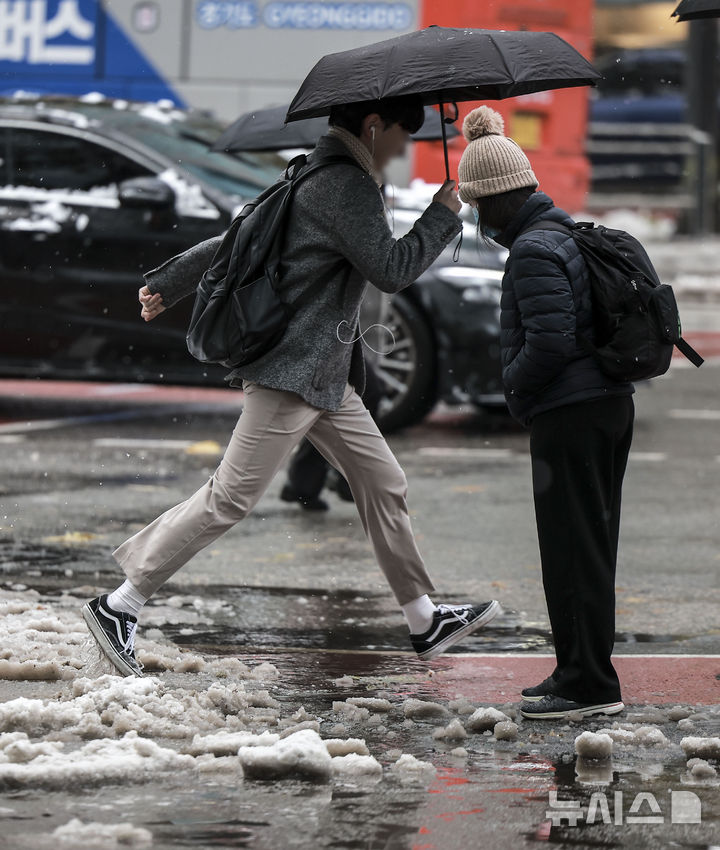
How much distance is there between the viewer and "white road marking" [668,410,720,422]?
→ 11.5 m

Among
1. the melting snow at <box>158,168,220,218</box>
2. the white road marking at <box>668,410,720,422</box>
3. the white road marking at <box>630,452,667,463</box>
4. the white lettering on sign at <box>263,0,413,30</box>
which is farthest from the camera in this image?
the white lettering on sign at <box>263,0,413,30</box>

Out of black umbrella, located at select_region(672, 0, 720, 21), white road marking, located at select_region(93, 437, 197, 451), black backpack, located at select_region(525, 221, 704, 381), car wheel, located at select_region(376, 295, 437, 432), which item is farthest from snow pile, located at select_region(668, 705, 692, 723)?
car wheel, located at select_region(376, 295, 437, 432)

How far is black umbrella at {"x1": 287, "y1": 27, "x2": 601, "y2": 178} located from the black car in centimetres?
512

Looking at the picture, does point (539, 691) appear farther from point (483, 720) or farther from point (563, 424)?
point (563, 424)

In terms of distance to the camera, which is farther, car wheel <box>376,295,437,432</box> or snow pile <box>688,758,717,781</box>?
car wheel <box>376,295,437,432</box>

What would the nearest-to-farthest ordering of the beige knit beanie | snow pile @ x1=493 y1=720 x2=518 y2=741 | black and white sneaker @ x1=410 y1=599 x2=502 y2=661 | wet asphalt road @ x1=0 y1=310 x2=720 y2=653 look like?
1. snow pile @ x1=493 y1=720 x2=518 y2=741
2. the beige knit beanie
3. black and white sneaker @ x1=410 y1=599 x2=502 y2=661
4. wet asphalt road @ x1=0 y1=310 x2=720 y2=653

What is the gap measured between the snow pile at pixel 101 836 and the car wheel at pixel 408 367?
A: 6.68 m

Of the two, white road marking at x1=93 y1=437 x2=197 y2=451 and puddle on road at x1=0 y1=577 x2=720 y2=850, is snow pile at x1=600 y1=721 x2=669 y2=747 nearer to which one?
puddle on road at x1=0 y1=577 x2=720 y2=850

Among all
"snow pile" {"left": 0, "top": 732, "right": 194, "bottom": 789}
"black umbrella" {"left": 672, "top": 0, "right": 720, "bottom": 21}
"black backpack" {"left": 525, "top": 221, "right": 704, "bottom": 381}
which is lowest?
"snow pile" {"left": 0, "top": 732, "right": 194, "bottom": 789}

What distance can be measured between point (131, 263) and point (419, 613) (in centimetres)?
569

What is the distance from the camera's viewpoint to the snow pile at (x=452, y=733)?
184 inches

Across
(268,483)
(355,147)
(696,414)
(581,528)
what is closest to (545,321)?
(581,528)

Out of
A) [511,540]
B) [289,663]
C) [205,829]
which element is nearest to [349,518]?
[511,540]

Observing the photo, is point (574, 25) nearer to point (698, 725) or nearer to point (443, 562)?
point (443, 562)
